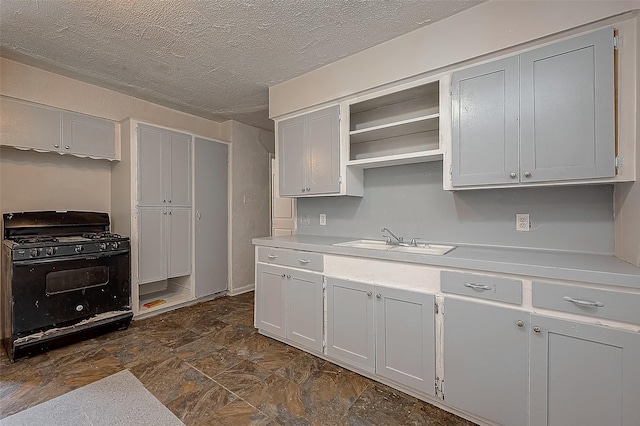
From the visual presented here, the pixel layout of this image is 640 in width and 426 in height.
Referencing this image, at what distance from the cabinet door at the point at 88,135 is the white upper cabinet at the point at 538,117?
342 centimetres

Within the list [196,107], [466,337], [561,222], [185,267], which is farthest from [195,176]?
[561,222]

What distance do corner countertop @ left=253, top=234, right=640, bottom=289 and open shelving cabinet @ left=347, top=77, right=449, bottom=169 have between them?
0.75 metres

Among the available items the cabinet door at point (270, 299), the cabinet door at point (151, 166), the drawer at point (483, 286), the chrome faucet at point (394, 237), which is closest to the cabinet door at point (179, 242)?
the cabinet door at point (151, 166)

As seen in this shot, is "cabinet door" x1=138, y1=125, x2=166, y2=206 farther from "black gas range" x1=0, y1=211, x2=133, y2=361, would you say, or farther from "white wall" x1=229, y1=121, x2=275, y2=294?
"white wall" x1=229, y1=121, x2=275, y2=294

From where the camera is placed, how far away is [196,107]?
3.67m

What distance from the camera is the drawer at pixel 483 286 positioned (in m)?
1.46

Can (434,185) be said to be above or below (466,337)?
above

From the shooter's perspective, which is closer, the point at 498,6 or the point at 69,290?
the point at 498,6

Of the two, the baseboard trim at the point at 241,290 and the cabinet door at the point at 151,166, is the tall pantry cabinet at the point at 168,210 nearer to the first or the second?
the cabinet door at the point at 151,166

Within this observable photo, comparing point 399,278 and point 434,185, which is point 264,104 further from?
point 399,278

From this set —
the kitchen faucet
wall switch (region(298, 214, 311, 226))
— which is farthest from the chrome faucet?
wall switch (region(298, 214, 311, 226))

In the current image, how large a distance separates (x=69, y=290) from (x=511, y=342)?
10.9 feet

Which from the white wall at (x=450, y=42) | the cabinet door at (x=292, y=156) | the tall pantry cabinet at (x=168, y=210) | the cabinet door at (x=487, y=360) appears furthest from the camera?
the tall pantry cabinet at (x=168, y=210)

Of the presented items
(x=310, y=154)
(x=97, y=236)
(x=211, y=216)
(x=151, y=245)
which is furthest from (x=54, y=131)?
(x=310, y=154)
